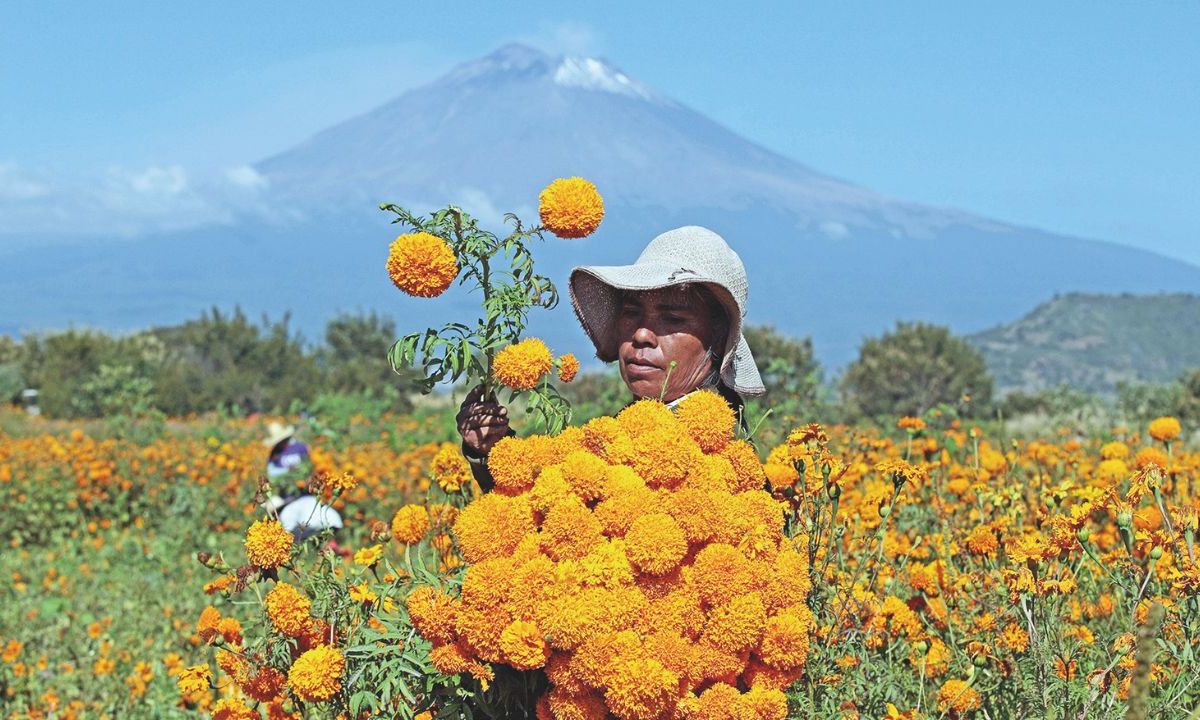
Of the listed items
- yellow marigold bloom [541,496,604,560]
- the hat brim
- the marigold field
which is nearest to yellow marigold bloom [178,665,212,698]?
the marigold field

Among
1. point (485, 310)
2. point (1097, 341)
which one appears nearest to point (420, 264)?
point (485, 310)

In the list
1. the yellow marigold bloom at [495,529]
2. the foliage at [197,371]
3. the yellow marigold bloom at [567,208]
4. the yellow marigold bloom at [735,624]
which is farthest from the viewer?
the foliage at [197,371]

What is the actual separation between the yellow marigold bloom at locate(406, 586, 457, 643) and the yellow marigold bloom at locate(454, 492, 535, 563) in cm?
10

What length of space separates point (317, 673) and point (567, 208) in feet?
3.52

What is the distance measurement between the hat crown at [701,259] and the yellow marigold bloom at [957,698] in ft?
3.24

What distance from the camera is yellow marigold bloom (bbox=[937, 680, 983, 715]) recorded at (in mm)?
2792

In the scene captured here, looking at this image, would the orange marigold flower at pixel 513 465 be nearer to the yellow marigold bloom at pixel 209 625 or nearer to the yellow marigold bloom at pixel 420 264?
the yellow marigold bloom at pixel 420 264

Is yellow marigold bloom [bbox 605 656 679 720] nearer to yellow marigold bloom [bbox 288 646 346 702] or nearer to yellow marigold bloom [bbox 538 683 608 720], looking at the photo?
yellow marigold bloom [bbox 538 683 608 720]

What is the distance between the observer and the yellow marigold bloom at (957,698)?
279 cm

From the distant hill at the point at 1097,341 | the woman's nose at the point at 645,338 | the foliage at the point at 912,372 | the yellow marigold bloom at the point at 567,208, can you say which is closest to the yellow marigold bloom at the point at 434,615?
the yellow marigold bloom at the point at 567,208

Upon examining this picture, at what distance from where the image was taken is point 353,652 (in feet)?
8.44

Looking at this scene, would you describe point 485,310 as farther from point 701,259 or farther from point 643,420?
point 701,259

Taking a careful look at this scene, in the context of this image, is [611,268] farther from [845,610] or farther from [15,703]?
[15,703]

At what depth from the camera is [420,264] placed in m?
2.57
